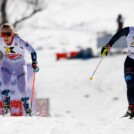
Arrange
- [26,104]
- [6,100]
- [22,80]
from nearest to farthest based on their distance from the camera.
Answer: [22,80] → [26,104] → [6,100]

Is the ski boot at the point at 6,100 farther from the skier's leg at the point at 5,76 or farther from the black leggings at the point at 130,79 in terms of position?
the black leggings at the point at 130,79

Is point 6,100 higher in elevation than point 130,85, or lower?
lower

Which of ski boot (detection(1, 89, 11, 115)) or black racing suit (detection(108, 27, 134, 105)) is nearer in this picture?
black racing suit (detection(108, 27, 134, 105))

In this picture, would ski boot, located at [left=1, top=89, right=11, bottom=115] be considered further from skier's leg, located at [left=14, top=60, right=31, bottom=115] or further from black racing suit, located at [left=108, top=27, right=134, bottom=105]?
black racing suit, located at [left=108, top=27, right=134, bottom=105]

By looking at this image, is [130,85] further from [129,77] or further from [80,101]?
[80,101]

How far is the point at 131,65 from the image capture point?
24.5 ft

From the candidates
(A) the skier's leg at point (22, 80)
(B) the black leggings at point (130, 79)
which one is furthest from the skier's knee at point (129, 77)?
(A) the skier's leg at point (22, 80)

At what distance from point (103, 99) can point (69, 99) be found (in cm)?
196

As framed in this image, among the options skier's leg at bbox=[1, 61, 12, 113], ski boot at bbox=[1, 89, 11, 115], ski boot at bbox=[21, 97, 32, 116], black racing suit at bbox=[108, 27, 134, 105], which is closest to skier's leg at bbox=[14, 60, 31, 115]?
ski boot at bbox=[21, 97, 32, 116]

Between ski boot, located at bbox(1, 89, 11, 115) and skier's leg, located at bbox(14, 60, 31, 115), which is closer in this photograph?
skier's leg, located at bbox(14, 60, 31, 115)

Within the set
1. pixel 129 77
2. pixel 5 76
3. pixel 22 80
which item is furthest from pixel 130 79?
pixel 5 76

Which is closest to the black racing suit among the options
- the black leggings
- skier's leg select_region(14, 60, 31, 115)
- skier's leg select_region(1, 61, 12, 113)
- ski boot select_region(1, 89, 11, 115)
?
the black leggings

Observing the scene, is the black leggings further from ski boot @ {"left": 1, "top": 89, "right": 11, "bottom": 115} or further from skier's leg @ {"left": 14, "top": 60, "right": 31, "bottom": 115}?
ski boot @ {"left": 1, "top": 89, "right": 11, "bottom": 115}

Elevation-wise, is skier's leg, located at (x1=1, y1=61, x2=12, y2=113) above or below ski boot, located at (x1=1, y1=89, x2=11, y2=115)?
above
